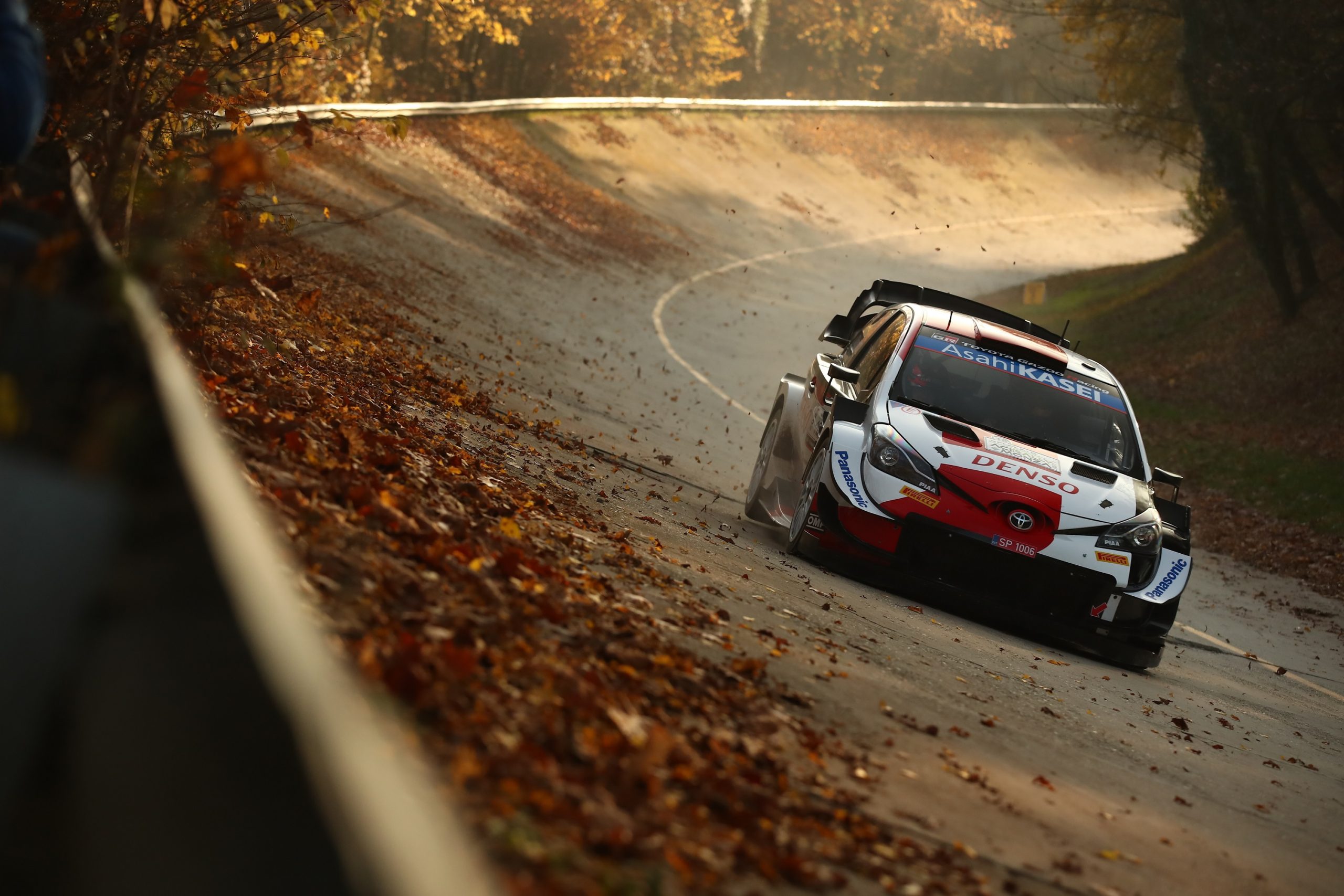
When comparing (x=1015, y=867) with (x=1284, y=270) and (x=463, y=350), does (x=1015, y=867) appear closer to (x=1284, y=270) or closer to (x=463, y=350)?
(x=463, y=350)

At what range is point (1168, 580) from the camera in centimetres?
909

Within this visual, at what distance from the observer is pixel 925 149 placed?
62.6 metres

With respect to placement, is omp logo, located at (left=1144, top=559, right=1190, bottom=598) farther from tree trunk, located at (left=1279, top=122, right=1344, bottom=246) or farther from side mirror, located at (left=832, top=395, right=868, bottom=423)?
tree trunk, located at (left=1279, top=122, right=1344, bottom=246)

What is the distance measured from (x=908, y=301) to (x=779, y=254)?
31.2 meters

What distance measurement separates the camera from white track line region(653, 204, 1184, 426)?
22203 mm

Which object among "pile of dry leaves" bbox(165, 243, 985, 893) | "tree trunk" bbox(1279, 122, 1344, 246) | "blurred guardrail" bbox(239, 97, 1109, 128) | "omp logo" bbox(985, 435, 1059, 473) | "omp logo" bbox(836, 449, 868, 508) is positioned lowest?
"blurred guardrail" bbox(239, 97, 1109, 128)

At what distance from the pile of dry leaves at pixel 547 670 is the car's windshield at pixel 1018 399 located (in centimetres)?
315

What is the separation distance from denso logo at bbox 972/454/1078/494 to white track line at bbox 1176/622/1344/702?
2.93m

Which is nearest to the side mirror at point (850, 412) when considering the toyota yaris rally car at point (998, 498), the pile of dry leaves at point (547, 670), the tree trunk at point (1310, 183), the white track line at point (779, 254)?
the toyota yaris rally car at point (998, 498)

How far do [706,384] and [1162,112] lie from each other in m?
14.1

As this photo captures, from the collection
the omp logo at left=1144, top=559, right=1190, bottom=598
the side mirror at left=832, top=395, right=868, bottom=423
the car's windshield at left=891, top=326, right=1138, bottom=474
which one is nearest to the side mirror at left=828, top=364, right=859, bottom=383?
the car's windshield at left=891, top=326, right=1138, bottom=474

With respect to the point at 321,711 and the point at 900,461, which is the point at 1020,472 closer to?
the point at 900,461

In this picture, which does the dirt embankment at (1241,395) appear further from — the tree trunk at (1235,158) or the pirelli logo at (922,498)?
the pirelli logo at (922,498)

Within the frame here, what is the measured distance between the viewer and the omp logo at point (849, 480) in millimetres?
9039
